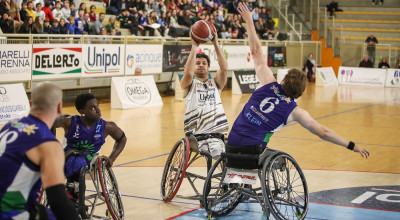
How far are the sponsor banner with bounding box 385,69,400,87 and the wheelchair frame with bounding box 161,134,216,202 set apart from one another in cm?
2196

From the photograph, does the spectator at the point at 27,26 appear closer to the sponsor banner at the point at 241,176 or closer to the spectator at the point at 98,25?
the spectator at the point at 98,25

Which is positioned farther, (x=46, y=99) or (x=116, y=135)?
(x=116, y=135)

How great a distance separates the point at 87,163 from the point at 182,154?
1.31m

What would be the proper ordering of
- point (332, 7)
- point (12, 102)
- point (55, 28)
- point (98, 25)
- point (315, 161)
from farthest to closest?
1. point (332, 7)
2. point (98, 25)
3. point (55, 28)
4. point (12, 102)
5. point (315, 161)

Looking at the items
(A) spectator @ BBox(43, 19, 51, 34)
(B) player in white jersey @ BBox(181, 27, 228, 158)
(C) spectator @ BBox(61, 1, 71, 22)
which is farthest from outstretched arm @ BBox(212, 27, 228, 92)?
(C) spectator @ BBox(61, 1, 71, 22)

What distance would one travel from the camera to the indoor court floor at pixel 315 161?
6703 mm

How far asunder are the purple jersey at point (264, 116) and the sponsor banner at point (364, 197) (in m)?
1.63

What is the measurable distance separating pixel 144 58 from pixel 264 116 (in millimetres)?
13412

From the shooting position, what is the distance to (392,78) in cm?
2728

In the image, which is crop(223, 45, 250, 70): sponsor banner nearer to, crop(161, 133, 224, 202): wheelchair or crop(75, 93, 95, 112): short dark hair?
crop(161, 133, 224, 202): wheelchair

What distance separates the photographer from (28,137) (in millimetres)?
3447

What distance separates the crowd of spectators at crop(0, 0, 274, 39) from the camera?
1680cm

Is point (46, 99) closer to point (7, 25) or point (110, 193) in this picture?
point (110, 193)

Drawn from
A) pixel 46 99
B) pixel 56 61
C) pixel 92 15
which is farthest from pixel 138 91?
pixel 46 99
